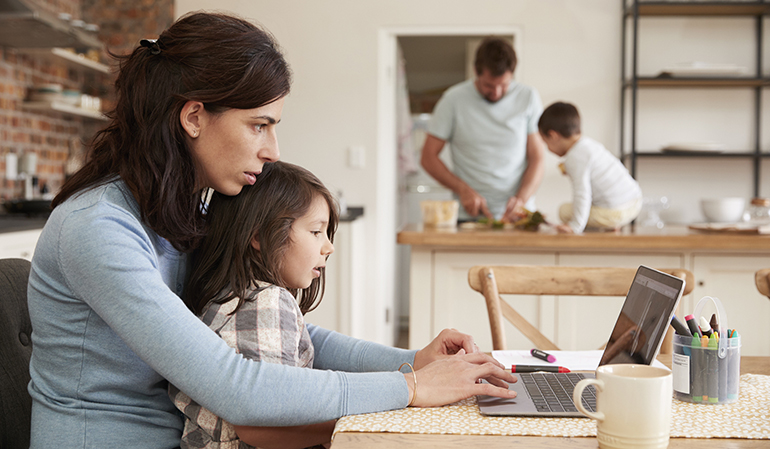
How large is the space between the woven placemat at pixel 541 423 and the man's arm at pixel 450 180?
7.17 ft

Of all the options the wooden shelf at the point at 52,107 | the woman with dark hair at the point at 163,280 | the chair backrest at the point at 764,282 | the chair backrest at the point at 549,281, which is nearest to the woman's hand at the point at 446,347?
the woman with dark hair at the point at 163,280

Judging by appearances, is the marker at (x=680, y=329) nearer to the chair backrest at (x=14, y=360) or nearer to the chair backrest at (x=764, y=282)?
the chair backrest at (x=764, y=282)

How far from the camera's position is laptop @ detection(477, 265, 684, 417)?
829 mm

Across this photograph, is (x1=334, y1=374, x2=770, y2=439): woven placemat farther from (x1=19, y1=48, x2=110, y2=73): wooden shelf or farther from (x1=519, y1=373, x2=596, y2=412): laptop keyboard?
(x1=19, y1=48, x2=110, y2=73): wooden shelf

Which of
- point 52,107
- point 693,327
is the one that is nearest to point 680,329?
point 693,327

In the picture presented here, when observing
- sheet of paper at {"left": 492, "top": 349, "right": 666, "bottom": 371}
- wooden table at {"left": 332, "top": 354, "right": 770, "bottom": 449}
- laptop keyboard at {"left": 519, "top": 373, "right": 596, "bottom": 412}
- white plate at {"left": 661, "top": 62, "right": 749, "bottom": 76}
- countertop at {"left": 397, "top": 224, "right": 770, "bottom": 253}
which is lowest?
sheet of paper at {"left": 492, "top": 349, "right": 666, "bottom": 371}

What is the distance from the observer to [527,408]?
84 cm

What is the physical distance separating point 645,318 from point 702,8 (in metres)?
3.50

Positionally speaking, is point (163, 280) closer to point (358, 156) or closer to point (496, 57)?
point (496, 57)

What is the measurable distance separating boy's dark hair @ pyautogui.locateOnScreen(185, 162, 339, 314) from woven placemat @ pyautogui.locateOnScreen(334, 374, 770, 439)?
13.0 inches

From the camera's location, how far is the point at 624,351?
958mm

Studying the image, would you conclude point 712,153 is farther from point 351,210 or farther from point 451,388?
point 451,388

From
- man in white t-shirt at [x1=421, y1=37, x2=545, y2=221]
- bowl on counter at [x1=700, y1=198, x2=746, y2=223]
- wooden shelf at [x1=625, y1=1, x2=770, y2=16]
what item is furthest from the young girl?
wooden shelf at [x1=625, y1=1, x2=770, y2=16]

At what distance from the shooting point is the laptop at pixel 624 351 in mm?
829
